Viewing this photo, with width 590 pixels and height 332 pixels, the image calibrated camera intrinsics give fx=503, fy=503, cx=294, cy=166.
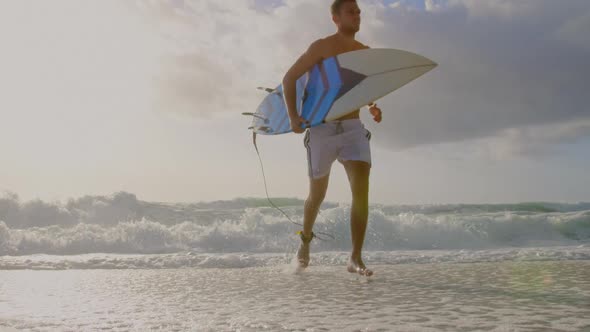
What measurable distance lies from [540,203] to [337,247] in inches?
567

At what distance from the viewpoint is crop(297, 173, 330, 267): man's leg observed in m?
3.88

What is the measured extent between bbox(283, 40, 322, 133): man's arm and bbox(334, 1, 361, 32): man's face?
22 centimetres

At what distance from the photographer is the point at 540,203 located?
1955 cm

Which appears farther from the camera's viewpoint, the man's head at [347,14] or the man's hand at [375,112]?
the man's hand at [375,112]

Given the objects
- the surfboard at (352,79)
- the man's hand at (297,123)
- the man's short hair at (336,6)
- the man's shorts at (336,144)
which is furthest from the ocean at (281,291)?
the man's short hair at (336,6)

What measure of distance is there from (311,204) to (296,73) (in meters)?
1.02

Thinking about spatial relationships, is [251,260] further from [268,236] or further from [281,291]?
[268,236]

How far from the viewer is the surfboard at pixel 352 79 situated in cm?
373

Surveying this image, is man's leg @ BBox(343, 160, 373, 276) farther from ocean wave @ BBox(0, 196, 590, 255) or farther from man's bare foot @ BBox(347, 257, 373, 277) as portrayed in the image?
ocean wave @ BBox(0, 196, 590, 255)

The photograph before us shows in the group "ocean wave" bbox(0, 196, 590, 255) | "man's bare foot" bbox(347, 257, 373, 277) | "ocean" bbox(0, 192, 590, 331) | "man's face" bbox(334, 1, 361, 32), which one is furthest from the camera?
"ocean wave" bbox(0, 196, 590, 255)

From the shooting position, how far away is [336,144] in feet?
12.1

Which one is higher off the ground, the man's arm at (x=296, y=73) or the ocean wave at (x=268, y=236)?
the man's arm at (x=296, y=73)

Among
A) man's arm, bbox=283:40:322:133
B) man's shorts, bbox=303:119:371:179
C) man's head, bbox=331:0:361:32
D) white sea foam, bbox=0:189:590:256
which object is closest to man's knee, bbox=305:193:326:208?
man's shorts, bbox=303:119:371:179

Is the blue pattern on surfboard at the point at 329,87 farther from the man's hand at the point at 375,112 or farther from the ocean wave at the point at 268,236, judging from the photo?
the ocean wave at the point at 268,236
